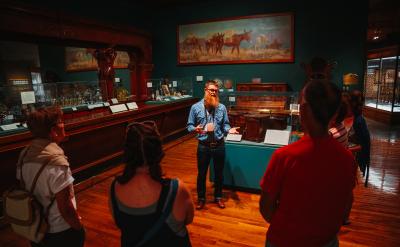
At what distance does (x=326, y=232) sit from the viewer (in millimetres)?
1334

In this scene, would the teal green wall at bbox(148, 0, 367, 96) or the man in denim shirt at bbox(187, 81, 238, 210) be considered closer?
the man in denim shirt at bbox(187, 81, 238, 210)

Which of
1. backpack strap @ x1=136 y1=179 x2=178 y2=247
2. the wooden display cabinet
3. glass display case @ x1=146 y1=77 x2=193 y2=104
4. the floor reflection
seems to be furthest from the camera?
glass display case @ x1=146 y1=77 x2=193 y2=104

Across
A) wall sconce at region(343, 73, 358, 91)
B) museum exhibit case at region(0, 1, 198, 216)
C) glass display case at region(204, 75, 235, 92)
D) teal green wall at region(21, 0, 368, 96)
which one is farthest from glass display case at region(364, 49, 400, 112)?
museum exhibit case at region(0, 1, 198, 216)

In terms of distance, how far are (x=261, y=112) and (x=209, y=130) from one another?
1029mm

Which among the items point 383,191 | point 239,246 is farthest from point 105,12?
point 383,191

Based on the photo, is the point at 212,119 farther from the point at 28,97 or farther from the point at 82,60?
the point at 82,60

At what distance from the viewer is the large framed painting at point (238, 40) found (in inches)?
301

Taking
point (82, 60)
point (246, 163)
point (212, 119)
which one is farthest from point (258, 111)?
point (82, 60)

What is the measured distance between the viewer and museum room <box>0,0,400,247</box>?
1.32 metres

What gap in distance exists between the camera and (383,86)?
10.2 m

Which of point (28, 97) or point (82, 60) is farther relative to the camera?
point (82, 60)

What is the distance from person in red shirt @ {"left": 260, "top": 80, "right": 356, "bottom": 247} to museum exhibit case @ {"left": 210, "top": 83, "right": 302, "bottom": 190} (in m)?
2.64

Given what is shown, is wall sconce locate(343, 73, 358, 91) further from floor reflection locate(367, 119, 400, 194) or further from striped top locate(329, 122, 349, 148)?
striped top locate(329, 122, 349, 148)

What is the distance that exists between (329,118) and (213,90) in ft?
7.89
